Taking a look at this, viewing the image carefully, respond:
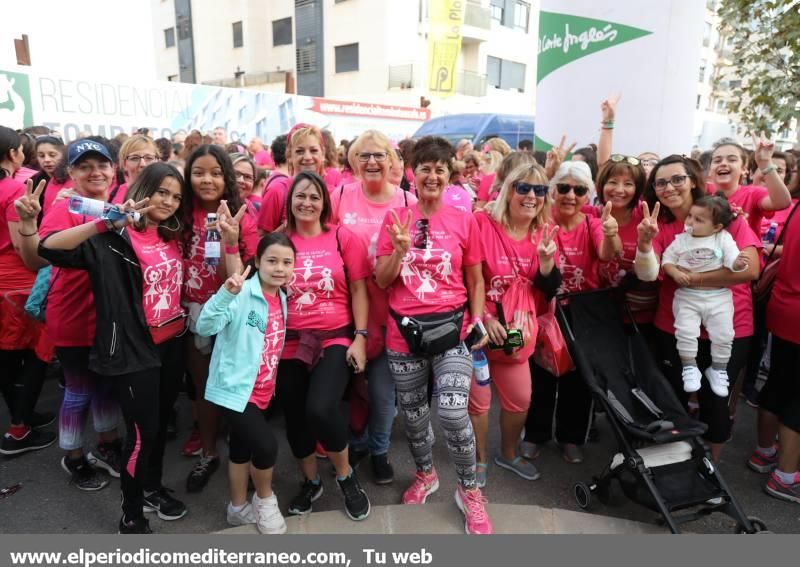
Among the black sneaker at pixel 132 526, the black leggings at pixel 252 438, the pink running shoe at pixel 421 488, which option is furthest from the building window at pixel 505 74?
the black sneaker at pixel 132 526

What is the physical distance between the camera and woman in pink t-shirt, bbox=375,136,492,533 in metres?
2.80

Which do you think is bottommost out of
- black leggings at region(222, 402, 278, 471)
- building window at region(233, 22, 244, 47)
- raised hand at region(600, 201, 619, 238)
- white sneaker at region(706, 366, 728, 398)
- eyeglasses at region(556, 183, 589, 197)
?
black leggings at region(222, 402, 278, 471)

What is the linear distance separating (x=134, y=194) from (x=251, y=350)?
1002 millimetres

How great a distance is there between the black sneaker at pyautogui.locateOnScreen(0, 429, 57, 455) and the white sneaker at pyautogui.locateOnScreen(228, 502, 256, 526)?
1728 millimetres

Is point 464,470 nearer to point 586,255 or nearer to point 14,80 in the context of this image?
point 586,255

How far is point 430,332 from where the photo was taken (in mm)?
2756

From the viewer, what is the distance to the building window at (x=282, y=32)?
88.4ft

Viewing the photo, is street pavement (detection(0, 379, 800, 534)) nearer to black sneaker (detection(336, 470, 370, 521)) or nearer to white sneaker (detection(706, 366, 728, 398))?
black sneaker (detection(336, 470, 370, 521))

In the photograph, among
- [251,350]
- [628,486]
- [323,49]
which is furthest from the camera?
[323,49]

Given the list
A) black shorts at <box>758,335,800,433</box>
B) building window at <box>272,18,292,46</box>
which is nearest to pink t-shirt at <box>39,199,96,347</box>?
black shorts at <box>758,335,800,433</box>

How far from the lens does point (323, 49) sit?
25219 mm

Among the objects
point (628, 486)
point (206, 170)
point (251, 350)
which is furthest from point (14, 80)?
point (628, 486)

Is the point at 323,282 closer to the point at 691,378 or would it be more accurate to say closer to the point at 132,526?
the point at 132,526

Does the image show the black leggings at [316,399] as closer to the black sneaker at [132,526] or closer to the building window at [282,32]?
the black sneaker at [132,526]
